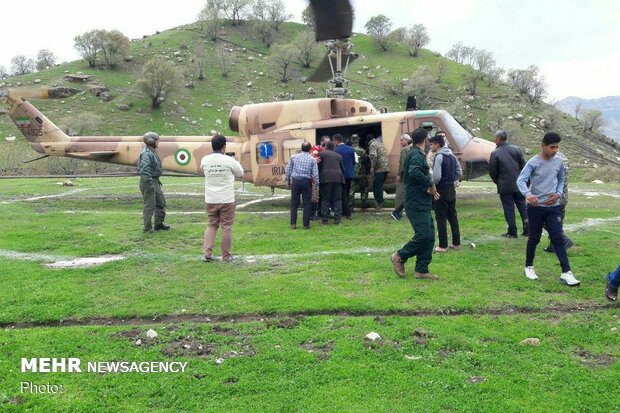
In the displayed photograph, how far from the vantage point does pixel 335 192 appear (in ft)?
34.1

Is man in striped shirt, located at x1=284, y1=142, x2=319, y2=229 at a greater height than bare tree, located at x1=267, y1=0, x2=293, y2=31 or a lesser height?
lesser

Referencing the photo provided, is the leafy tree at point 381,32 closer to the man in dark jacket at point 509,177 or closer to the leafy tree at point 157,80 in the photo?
the leafy tree at point 157,80

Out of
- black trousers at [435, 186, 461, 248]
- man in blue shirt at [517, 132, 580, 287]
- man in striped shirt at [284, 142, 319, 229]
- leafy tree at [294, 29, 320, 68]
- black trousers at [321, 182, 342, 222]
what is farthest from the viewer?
leafy tree at [294, 29, 320, 68]

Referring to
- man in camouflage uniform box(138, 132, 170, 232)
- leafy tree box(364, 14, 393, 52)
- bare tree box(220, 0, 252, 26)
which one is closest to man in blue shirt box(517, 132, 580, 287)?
man in camouflage uniform box(138, 132, 170, 232)

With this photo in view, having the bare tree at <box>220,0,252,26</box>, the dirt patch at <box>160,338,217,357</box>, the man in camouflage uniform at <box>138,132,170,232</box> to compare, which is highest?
the bare tree at <box>220,0,252,26</box>

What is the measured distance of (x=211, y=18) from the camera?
68.6 m

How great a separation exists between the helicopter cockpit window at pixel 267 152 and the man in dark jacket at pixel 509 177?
5651 millimetres

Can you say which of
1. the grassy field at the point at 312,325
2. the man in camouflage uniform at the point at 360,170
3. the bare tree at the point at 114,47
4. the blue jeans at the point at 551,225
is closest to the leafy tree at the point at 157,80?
the bare tree at the point at 114,47

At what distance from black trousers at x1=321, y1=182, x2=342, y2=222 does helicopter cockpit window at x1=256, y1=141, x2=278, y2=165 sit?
237 centimetres

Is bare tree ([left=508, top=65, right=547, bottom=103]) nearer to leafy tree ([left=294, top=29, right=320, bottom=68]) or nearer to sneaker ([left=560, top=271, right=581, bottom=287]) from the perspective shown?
leafy tree ([left=294, top=29, right=320, bottom=68])

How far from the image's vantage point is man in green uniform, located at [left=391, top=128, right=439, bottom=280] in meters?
→ 6.22

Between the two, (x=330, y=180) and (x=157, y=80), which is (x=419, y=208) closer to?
(x=330, y=180)

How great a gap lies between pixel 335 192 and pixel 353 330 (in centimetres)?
599

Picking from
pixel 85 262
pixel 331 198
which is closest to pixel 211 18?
pixel 331 198
